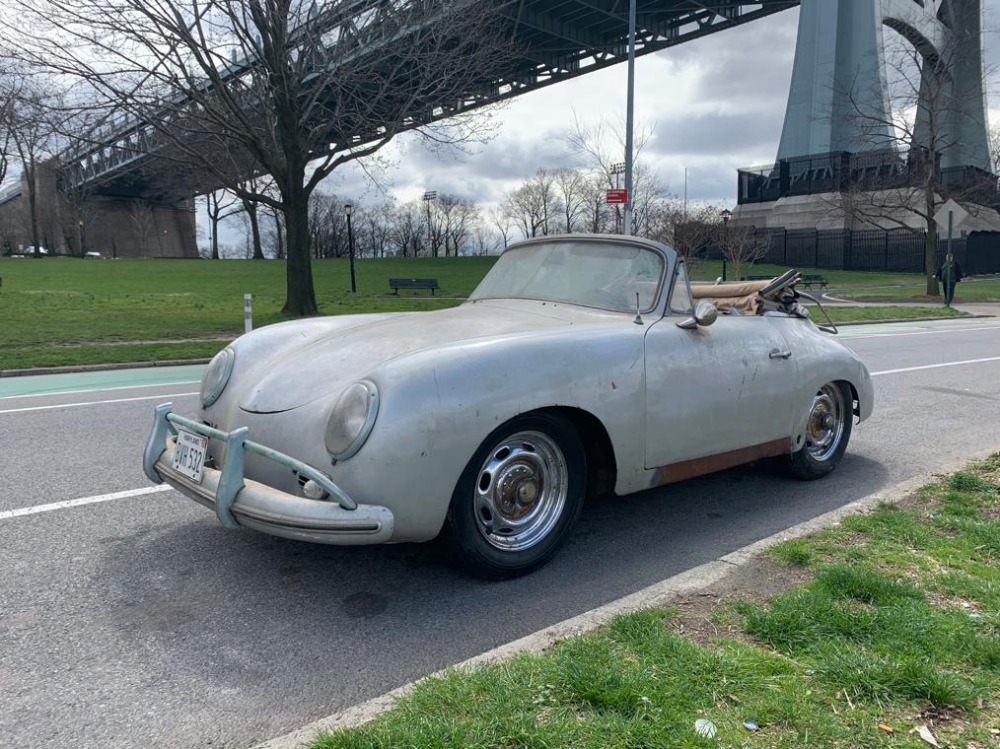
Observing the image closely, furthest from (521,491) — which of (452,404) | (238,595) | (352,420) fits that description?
(238,595)

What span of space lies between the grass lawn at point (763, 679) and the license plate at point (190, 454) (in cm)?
154

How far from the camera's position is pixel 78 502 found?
4434mm

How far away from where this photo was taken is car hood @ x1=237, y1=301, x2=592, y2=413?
339cm

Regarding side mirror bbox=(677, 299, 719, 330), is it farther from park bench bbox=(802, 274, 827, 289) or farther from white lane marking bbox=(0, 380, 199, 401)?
park bench bbox=(802, 274, 827, 289)

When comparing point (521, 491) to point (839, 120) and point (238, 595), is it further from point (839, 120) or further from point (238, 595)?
point (839, 120)

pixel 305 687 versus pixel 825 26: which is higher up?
pixel 825 26

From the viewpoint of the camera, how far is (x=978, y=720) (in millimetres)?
2184

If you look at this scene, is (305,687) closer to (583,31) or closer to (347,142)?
(347,142)

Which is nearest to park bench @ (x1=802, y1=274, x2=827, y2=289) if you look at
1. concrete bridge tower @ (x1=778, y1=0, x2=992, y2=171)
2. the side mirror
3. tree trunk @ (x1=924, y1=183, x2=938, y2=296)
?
tree trunk @ (x1=924, y1=183, x2=938, y2=296)

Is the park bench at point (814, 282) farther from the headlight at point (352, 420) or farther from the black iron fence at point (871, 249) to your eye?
the headlight at point (352, 420)

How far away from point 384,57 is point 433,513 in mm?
15441

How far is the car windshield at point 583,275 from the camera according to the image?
4.25 m

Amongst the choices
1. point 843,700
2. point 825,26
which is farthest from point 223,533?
point 825,26

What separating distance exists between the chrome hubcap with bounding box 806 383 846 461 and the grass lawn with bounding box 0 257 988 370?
10155mm
